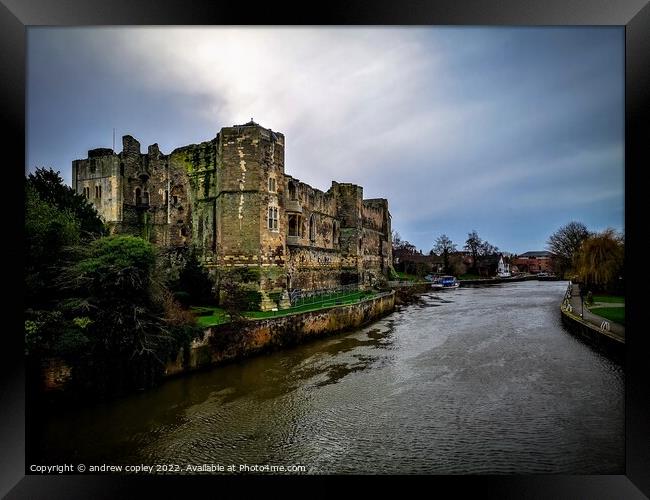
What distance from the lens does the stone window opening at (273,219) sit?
11.0m

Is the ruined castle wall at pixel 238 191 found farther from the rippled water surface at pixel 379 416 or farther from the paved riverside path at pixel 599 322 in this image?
the paved riverside path at pixel 599 322

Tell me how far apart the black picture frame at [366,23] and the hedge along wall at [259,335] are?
3014 millimetres

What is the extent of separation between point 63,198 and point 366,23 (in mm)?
Answer: 7602

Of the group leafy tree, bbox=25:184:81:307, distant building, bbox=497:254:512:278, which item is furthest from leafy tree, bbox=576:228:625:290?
distant building, bbox=497:254:512:278

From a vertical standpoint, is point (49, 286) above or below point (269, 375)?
above

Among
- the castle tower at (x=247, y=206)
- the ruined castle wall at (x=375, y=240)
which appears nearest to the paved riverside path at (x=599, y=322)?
the castle tower at (x=247, y=206)

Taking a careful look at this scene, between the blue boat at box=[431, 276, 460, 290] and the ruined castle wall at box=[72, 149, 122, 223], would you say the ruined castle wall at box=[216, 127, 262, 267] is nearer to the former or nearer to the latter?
the ruined castle wall at box=[72, 149, 122, 223]

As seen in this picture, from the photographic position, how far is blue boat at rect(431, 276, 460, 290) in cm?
2728

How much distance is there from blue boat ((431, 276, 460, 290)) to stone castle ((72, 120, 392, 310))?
12.8m
